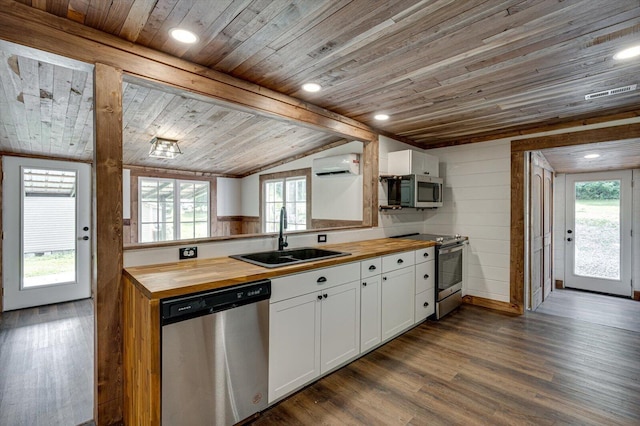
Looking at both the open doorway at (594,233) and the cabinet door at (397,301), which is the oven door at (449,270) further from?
the open doorway at (594,233)

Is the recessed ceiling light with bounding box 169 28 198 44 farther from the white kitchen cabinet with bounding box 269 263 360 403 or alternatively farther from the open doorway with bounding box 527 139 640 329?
the open doorway with bounding box 527 139 640 329

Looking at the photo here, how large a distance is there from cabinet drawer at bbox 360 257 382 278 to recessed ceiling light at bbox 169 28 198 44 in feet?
6.59

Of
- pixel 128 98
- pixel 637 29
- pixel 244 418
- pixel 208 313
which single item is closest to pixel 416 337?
pixel 244 418

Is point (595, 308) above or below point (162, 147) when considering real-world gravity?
below

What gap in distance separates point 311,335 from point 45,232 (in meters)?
4.14

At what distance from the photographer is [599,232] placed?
491 centimetres

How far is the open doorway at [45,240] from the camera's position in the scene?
2.12 meters

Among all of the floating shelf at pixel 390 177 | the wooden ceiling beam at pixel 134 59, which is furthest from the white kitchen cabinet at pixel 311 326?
the floating shelf at pixel 390 177

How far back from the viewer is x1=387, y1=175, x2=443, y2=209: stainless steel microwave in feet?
12.5

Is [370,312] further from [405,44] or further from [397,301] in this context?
[405,44]

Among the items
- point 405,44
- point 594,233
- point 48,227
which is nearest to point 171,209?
point 48,227

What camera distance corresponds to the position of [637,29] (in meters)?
1.78

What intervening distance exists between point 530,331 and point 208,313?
341 cm

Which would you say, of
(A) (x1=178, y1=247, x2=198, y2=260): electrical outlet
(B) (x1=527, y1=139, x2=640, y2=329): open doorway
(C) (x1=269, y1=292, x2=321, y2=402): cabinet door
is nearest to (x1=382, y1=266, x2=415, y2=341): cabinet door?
(C) (x1=269, y1=292, x2=321, y2=402): cabinet door
